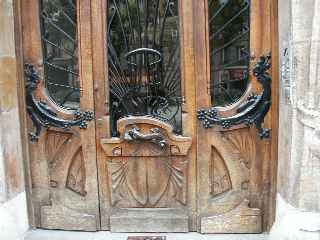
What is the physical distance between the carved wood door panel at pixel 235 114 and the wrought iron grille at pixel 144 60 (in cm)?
21

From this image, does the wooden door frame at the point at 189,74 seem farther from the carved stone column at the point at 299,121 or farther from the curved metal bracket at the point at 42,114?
the carved stone column at the point at 299,121

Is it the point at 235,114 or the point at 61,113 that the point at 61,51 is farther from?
the point at 235,114

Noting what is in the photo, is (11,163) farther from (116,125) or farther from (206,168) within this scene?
(206,168)

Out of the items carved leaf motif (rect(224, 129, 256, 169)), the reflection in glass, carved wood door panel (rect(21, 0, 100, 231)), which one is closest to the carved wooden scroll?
carved wood door panel (rect(21, 0, 100, 231))

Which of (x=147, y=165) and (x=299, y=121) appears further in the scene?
(x=147, y=165)

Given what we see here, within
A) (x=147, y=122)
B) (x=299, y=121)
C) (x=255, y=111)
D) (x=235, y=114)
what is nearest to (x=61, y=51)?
(x=147, y=122)

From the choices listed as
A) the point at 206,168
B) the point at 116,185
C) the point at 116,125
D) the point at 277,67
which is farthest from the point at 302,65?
the point at 116,185

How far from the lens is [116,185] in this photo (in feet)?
12.6

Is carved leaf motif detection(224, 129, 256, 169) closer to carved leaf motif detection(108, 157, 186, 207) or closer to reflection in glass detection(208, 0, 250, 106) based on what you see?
reflection in glass detection(208, 0, 250, 106)

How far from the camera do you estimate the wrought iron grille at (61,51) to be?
3.69 m

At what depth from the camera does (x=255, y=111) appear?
3594 mm

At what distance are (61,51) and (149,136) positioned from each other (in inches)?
41.8

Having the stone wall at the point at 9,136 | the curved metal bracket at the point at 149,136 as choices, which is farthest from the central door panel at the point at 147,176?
the stone wall at the point at 9,136

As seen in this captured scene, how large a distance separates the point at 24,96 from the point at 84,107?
55 cm
